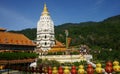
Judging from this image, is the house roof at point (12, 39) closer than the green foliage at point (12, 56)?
No

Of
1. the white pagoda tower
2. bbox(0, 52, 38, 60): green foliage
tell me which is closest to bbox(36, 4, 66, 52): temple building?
the white pagoda tower

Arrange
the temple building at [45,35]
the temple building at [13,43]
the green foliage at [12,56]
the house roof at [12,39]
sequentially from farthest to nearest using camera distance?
the temple building at [45,35]
the house roof at [12,39]
the temple building at [13,43]
the green foliage at [12,56]

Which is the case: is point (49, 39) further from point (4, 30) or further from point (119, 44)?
point (119, 44)

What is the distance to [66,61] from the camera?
1657 inches

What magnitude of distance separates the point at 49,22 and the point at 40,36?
4432mm

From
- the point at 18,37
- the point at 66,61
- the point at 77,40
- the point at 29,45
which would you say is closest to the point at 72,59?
the point at 66,61

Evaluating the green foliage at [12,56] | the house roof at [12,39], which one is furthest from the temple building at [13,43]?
the green foliage at [12,56]

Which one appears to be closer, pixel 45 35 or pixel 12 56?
pixel 12 56

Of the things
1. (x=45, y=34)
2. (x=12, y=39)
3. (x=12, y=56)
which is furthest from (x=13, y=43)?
(x=45, y=34)

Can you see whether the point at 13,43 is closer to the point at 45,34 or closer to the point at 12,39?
the point at 12,39

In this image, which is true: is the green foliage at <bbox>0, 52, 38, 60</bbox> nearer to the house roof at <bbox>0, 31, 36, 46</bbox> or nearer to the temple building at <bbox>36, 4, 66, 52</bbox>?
the house roof at <bbox>0, 31, 36, 46</bbox>

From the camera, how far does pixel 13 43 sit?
149 ft

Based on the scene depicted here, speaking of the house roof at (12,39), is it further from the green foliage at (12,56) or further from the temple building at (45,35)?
the temple building at (45,35)

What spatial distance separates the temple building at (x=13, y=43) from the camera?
43.3 meters
